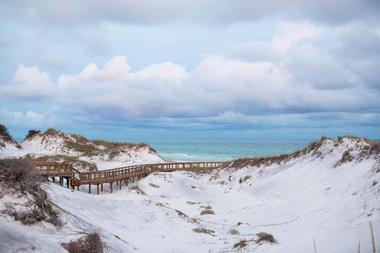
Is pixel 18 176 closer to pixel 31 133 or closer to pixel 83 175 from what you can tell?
pixel 83 175

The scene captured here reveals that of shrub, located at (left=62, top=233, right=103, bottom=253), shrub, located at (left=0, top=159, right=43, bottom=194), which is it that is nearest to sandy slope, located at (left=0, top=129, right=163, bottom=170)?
shrub, located at (left=0, top=159, right=43, bottom=194)

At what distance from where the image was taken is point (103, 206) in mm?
19141

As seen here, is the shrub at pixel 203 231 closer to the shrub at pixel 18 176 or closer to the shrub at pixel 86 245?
the shrub at pixel 86 245

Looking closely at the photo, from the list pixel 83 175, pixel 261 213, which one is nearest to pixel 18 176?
pixel 261 213

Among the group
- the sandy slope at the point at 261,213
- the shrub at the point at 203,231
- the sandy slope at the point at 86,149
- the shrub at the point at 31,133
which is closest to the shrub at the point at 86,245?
the sandy slope at the point at 261,213

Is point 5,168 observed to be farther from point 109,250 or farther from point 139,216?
point 139,216

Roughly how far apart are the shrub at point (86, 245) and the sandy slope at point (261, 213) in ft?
1.32

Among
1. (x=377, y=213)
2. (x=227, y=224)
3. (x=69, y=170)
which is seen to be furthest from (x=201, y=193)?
(x=377, y=213)

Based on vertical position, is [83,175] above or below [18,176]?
below

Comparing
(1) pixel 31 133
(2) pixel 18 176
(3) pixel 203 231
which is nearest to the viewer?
(2) pixel 18 176

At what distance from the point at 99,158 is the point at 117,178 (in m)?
23.0

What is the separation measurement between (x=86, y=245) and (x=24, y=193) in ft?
9.77

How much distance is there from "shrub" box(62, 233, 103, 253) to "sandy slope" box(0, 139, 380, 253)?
0.40 meters

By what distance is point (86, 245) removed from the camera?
10.5 metres
